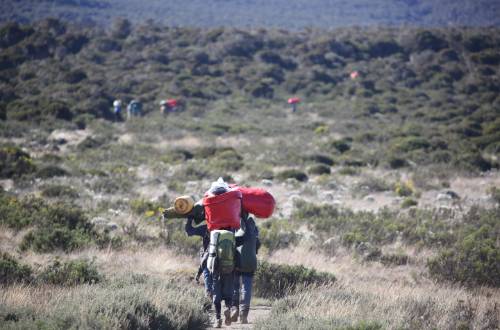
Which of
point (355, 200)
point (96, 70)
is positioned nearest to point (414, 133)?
point (355, 200)

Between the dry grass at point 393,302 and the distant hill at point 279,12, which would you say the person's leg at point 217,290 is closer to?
the dry grass at point 393,302

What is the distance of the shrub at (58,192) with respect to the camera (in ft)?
38.0

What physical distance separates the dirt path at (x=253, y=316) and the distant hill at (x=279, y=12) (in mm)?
75862

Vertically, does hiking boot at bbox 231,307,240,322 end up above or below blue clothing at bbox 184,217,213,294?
below

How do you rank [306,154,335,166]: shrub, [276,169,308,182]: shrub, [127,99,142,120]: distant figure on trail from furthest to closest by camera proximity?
[127,99,142,120]: distant figure on trail < [306,154,335,166]: shrub < [276,169,308,182]: shrub

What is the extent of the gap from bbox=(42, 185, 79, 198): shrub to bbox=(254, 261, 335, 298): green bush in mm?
6677

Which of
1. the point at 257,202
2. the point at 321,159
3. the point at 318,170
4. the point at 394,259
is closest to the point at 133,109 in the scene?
the point at 321,159

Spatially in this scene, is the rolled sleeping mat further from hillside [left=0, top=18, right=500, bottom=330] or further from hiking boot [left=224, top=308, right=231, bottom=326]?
hiking boot [left=224, top=308, right=231, bottom=326]

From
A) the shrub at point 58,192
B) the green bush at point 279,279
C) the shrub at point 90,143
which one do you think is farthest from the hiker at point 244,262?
the shrub at point 90,143

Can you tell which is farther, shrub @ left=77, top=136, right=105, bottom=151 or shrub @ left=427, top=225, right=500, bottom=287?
shrub @ left=77, top=136, right=105, bottom=151

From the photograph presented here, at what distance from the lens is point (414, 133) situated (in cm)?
2294

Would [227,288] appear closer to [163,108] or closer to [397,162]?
[397,162]

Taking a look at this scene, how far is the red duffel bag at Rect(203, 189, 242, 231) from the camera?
4816 millimetres

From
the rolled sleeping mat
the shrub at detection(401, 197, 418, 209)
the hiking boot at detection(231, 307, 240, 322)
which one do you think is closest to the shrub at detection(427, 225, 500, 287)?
the hiking boot at detection(231, 307, 240, 322)
